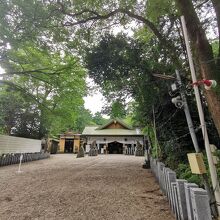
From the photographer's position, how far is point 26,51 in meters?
10.7

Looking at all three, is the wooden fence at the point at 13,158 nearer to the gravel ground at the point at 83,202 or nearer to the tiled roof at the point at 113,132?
the gravel ground at the point at 83,202

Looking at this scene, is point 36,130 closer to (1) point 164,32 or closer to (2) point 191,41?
(1) point 164,32

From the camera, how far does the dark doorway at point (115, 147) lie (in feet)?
93.9

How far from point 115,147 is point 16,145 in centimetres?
1658

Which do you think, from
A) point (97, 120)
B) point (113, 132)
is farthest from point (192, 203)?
point (97, 120)

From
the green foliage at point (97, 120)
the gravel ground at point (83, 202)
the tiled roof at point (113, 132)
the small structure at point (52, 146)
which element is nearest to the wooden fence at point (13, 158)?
the gravel ground at point (83, 202)

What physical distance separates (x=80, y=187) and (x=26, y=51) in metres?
8.03

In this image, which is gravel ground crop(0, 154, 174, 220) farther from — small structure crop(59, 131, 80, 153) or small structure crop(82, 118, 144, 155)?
small structure crop(59, 131, 80, 153)

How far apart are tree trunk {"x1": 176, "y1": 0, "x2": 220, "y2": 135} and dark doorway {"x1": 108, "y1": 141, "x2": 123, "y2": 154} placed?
25.0 m

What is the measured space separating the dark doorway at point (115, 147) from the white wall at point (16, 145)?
38.7ft

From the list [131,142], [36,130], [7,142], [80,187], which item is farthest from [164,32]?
[131,142]

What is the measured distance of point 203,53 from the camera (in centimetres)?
412

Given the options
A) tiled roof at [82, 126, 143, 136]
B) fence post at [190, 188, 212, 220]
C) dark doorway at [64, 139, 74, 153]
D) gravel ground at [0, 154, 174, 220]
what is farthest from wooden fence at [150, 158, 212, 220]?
dark doorway at [64, 139, 74, 153]

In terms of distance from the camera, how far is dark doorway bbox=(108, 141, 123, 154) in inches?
1127
